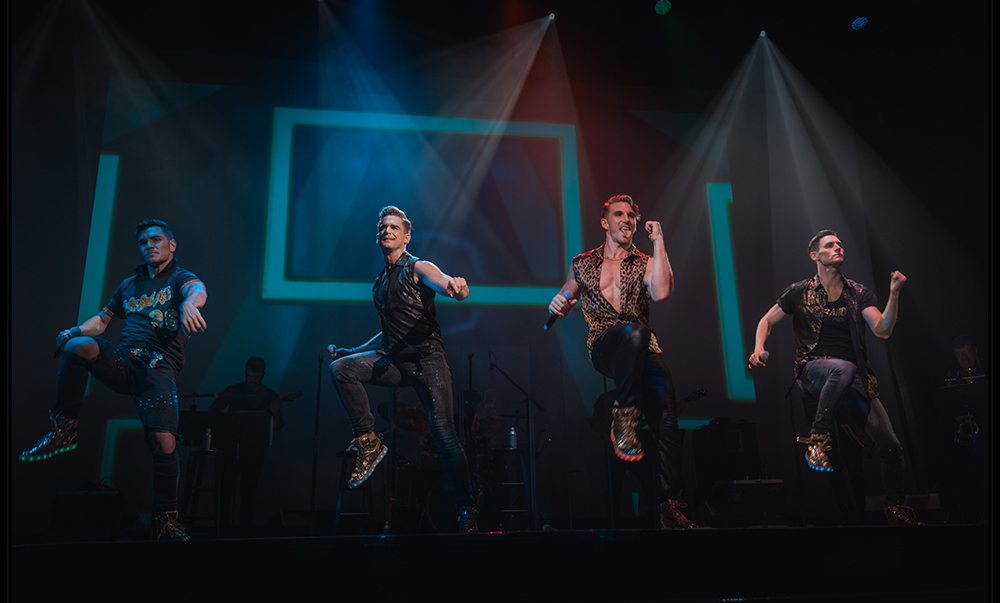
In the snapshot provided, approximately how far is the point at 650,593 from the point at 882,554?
1.18 meters

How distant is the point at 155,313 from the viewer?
4.01 m

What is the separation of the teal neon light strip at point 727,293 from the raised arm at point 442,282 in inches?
220

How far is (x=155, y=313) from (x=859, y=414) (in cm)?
472

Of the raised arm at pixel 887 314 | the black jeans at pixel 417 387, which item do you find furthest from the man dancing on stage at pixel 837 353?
the black jeans at pixel 417 387

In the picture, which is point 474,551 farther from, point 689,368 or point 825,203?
point 825,203

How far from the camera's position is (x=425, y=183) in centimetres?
814

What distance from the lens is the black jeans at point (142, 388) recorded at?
141 inches

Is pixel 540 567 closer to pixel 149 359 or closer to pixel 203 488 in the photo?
pixel 149 359

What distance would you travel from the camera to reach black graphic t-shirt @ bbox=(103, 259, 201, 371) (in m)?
3.96

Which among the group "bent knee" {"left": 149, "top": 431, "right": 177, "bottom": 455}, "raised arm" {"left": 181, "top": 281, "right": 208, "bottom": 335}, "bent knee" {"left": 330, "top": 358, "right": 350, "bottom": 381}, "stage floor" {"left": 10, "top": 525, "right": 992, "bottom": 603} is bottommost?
"stage floor" {"left": 10, "top": 525, "right": 992, "bottom": 603}

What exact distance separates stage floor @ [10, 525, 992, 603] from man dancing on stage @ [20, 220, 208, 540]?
38.5 inches

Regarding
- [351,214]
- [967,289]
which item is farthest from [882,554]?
[351,214]

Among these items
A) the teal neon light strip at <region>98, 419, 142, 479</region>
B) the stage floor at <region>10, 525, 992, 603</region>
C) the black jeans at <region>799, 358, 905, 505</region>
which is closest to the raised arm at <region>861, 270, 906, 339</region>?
the black jeans at <region>799, 358, 905, 505</region>

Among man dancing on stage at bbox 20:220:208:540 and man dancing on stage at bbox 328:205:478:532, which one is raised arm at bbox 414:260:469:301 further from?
man dancing on stage at bbox 20:220:208:540
